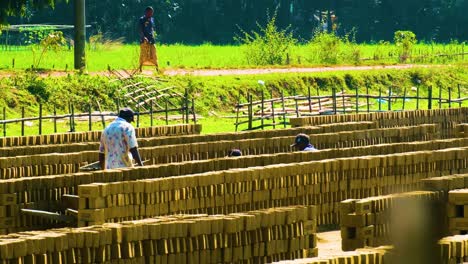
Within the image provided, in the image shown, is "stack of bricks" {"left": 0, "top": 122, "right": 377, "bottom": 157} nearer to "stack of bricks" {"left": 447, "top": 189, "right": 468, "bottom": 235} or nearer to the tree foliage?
"stack of bricks" {"left": 447, "top": 189, "right": 468, "bottom": 235}

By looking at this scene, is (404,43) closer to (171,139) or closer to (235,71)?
(235,71)

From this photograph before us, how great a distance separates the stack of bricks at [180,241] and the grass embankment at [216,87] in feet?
50.7

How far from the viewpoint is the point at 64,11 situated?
53500 mm

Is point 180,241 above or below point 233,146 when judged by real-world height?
below

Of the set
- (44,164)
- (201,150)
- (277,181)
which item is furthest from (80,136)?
(277,181)

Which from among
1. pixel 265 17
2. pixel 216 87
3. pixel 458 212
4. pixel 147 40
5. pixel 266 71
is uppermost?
Answer: pixel 265 17

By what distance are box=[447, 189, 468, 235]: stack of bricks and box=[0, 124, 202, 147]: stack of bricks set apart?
31.6ft

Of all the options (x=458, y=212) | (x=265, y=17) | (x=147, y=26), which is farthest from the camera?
(x=265, y=17)

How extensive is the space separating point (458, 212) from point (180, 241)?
2541mm

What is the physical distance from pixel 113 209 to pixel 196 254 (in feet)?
8.20

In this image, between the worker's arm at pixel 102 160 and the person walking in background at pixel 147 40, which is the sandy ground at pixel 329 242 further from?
the person walking in background at pixel 147 40

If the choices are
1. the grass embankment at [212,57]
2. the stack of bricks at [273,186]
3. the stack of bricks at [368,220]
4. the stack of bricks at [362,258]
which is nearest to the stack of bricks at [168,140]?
the stack of bricks at [273,186]

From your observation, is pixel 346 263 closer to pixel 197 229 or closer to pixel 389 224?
pixel 197 229

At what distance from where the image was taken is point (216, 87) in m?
35.2
